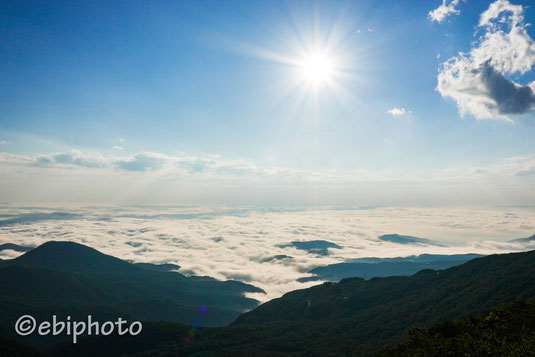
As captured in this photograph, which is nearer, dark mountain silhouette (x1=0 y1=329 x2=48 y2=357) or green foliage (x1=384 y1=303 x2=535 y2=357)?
green foliage (x1=384 y1=303 x2=535 y2=357)

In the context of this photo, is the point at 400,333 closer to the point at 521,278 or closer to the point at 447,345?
the point at 521,278

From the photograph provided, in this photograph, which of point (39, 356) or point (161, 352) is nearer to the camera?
point (39, 356)

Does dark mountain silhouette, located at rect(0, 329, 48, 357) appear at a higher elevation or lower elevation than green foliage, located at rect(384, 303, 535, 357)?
lower

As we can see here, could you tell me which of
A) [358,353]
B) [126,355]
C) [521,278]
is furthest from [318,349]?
[521,278]

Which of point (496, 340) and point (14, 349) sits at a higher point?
point (496, 340)

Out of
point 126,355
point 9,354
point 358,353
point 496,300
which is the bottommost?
point 126,355

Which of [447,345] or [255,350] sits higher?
[447,345]

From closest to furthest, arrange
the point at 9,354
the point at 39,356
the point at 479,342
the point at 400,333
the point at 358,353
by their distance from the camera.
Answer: the point at 479,342 < the point at 9,354 < the point at 39,356 < the point at 358,353 < the point at 400,333

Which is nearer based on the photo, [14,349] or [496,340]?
[496,340]

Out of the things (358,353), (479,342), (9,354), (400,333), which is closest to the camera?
(479,342)

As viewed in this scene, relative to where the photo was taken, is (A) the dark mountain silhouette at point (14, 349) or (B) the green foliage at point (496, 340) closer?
(B) the green foliage at point (496, 340)

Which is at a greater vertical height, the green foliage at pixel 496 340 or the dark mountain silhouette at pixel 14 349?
the green foliage at pixel 496 340
